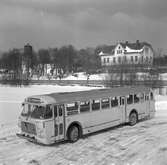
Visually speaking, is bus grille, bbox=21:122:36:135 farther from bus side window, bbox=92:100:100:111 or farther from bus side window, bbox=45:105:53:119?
bus side window, bbox=92:100:100:111

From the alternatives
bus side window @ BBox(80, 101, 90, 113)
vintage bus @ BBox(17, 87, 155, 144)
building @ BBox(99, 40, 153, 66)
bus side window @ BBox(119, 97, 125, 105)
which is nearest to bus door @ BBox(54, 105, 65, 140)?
vintage bus @ BBox(17, 87, 155, 144)

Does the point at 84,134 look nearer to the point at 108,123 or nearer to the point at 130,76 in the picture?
the point at 108,123

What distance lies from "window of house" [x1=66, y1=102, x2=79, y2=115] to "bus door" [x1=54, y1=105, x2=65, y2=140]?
0.32 m

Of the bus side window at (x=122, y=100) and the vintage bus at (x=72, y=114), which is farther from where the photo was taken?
the bus side window at (x=122, y=100)

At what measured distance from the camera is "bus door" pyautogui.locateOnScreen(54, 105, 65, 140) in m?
12.5

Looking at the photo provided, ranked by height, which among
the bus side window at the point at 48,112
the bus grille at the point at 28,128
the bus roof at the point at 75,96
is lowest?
the bus grille at the point at 28,128

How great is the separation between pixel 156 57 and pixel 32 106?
3942 inches

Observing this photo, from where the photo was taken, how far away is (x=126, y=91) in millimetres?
16609

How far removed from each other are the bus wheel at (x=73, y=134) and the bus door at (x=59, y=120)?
0.52 meters

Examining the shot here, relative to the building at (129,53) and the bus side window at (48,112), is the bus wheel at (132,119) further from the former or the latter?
the building at (129,53)

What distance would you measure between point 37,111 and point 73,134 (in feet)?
7.13

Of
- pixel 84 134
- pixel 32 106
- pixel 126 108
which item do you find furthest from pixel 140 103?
pixel 32 106

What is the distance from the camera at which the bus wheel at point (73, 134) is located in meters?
13.1

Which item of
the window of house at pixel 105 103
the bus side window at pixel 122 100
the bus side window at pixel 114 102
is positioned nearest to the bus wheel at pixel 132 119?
the bus side window at pixel 122 100
